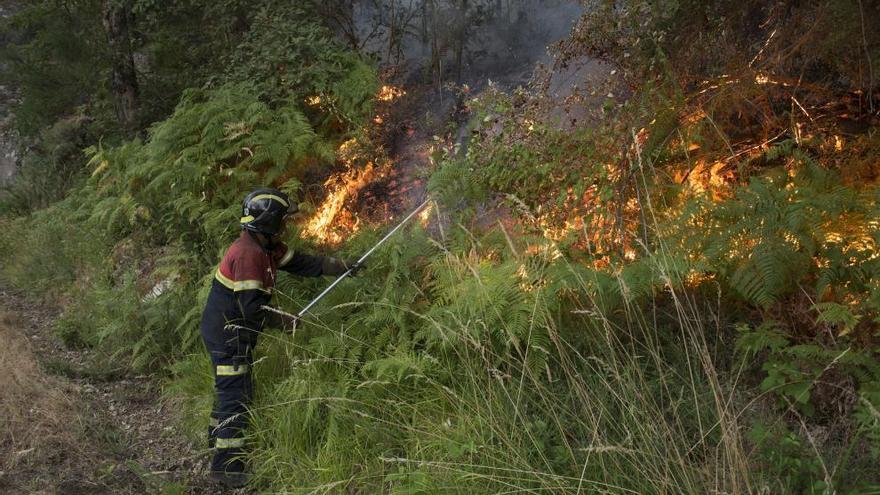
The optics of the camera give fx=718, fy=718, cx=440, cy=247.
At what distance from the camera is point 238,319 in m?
4.75

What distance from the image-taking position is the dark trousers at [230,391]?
4719mm

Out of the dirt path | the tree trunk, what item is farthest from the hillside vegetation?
the tree trunk

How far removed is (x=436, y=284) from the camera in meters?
5.06

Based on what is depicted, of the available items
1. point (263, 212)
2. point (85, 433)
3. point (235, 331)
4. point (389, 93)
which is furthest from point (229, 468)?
point (389, 93)

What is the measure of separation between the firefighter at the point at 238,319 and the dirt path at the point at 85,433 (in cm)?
19

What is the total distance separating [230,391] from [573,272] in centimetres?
262

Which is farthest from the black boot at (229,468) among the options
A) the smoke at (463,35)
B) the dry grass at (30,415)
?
the smoke at (463,35)

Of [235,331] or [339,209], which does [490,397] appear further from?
[339,209]

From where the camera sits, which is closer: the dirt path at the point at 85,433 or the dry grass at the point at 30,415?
the dirt path at the point at 85,433

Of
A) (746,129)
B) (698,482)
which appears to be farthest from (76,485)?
(746,129)

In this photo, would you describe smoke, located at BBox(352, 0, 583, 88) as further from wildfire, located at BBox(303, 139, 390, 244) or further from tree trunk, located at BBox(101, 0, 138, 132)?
tree trunk, located at BBox(101, 0, 138, 132)

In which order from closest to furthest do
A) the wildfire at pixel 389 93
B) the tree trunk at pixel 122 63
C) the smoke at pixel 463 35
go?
the smoke at pixel 463 35, the wildfire at pixel 389 93, the tree trunk at pixel 122 63

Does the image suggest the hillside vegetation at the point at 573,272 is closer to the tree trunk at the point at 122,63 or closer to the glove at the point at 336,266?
the glove at the point at 336,266

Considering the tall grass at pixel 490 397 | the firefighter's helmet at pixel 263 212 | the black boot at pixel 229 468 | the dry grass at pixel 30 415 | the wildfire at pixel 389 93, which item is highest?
the firefighter's helmet at pixel 263 212
